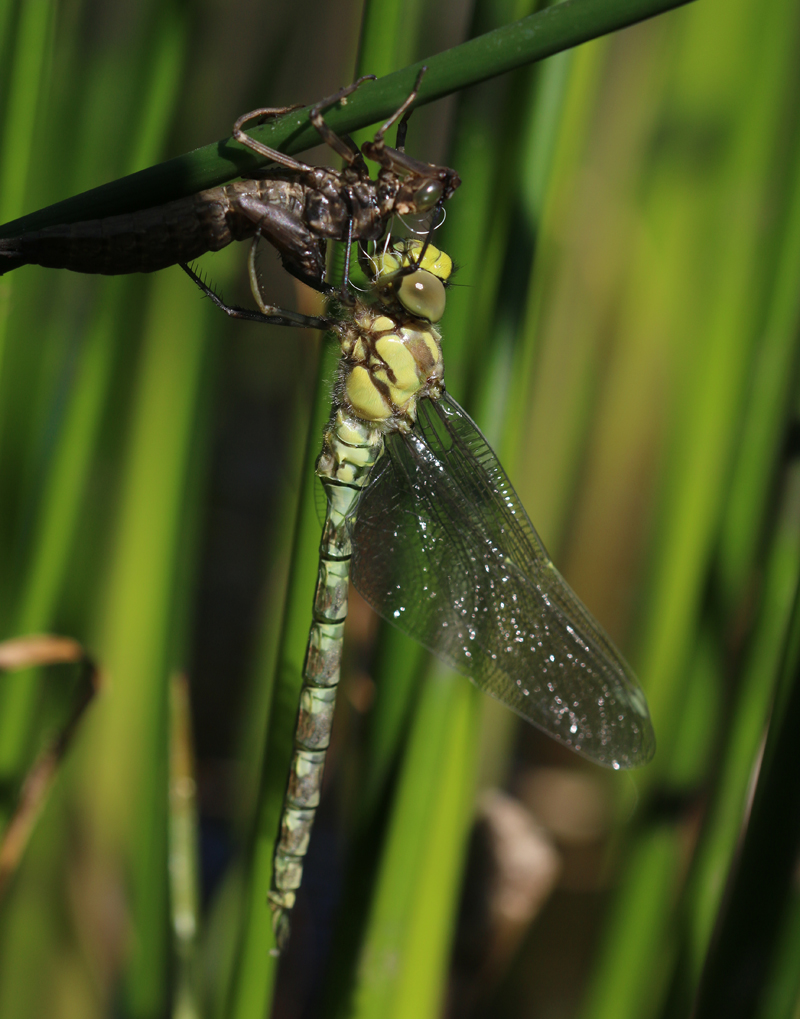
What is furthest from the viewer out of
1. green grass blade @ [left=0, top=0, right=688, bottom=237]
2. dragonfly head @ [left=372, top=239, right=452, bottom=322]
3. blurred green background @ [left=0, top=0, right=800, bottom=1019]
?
dragonfly head @ [left=372, top=239, right=452, bottom=322]

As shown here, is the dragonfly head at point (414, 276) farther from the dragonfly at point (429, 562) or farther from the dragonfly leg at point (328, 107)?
the dragonfly leg at point (328, 107)

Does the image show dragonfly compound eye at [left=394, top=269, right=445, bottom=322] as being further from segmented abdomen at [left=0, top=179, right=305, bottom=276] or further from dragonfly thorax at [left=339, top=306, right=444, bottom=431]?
segmented abdomen at [left=0, top=179, right=305, bottom=276]

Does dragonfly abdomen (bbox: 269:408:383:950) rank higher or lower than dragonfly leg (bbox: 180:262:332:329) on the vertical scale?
lower

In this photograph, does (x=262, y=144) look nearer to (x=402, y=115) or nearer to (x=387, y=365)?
(x=402, y=115)

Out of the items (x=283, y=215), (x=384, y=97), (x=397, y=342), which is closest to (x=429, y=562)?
(x=397, y=342)

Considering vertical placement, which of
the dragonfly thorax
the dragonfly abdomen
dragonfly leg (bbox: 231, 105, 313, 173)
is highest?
dragonfly leg (bbox: 231, 105, 313, 173)

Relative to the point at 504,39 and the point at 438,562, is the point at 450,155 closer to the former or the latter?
the point at 504,39

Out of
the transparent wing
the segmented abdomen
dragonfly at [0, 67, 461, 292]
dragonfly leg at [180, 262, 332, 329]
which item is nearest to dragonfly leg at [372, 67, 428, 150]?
dragonfly at [0, 67, 461, 292]
